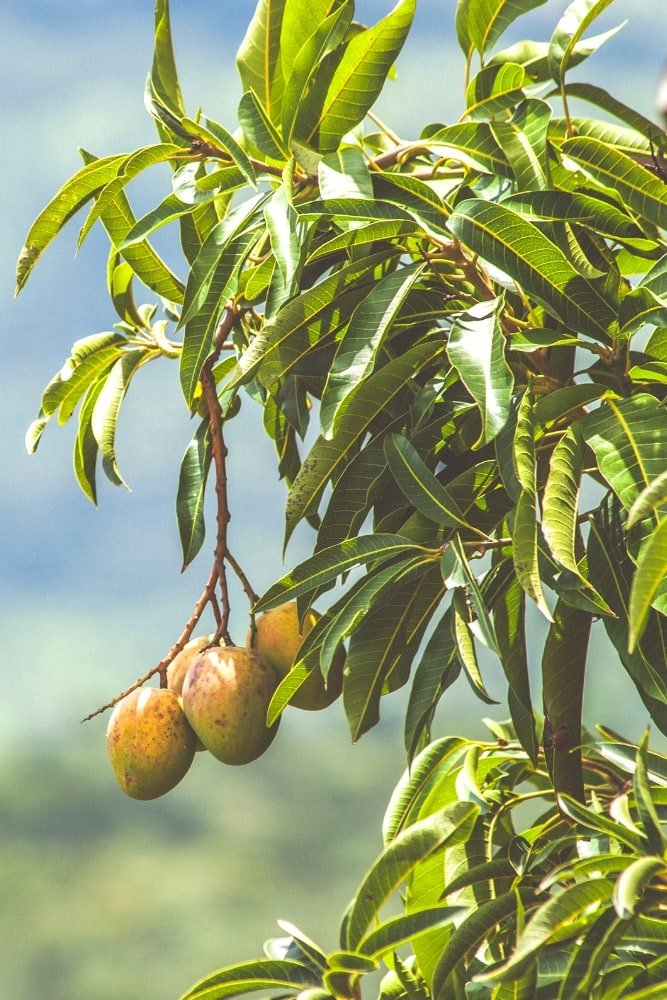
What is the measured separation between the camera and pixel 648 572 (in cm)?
85

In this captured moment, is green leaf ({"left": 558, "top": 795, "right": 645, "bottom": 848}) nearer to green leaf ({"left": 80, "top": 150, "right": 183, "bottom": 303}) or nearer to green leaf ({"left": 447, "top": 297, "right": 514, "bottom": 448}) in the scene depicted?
green leaf ({"left": 447, "top": 297, "right": 514, "bottom": 448})

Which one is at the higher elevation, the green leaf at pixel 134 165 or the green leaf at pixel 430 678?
the green leaf at pixel 134 165

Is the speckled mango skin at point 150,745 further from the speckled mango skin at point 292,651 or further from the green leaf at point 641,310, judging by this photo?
the green leaf at point 641,310

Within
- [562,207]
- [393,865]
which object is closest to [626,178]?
[562,207]

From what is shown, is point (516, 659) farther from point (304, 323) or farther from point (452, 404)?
point (304, 323)

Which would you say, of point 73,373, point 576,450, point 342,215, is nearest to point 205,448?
point 73,373

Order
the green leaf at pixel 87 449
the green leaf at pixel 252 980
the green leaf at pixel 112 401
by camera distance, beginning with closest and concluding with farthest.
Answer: the green leaf at pixel 252 980, the green leaf at pixel 112 401, the green leaf at pixel 87 449

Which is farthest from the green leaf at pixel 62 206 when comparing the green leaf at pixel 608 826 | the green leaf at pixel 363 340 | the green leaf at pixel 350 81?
the green leaf at pixel 608 826

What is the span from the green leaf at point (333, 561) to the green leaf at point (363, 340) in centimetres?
15

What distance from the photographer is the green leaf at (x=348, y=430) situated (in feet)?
4.14

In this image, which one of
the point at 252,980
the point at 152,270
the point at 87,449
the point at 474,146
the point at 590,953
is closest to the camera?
the point at 590,953

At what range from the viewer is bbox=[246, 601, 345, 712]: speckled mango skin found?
54.4 inches

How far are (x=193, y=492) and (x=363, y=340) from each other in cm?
41

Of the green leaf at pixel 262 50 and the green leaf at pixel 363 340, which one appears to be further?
the green leaf at pixel 262 50
